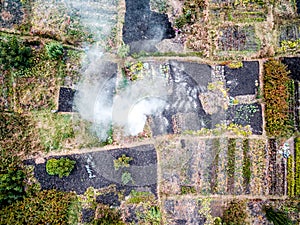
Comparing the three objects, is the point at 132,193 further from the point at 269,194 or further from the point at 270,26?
the point at 270,26

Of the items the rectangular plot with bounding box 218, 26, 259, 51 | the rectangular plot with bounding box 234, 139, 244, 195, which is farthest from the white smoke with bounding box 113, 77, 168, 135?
the rectangular plot with bounding box 234, 139, 244, 195

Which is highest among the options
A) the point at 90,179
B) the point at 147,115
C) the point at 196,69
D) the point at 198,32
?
the point at 198,32

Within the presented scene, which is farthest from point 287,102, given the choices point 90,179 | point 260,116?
point 90,179

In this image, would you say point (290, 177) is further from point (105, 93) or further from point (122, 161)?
point (105, 93)

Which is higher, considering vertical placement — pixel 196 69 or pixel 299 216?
pixel 196 69

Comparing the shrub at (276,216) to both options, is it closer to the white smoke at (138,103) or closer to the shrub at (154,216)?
the shrub at (154,216)

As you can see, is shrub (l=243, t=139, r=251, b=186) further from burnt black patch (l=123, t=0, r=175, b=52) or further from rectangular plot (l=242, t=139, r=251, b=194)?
burnt black patch (l=123, t=0, r=175, b=52)

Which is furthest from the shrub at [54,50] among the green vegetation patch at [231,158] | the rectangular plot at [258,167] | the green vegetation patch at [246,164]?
the rectangular plot at [258,167]

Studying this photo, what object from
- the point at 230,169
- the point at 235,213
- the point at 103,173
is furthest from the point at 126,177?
the point at 235,213
